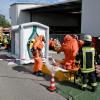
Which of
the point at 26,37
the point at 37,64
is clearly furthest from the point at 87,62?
the point at 26,37

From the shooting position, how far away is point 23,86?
435 inches

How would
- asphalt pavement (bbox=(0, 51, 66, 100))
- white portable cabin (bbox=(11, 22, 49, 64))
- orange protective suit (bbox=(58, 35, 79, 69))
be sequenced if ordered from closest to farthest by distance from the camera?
1. asphalt pavement (bbox=(0, 51, 66, 100))
2. orange protective suit (bbox=(58, 35, 79, 69))
3. white portable cabin (bbox=(11, 22, 49, 64))

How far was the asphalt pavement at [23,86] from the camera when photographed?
952cm

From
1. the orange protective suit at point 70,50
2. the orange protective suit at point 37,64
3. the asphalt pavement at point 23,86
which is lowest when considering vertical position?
the asphalt pavement at point 23,86

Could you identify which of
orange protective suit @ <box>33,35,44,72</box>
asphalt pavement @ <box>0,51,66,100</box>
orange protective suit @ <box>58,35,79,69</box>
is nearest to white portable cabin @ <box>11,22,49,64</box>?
asphalt pavement @ <box>0,51,66,100</box>

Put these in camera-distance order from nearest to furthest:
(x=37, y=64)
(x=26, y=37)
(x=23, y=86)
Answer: (x=23, y=86)
(x=37, y=64)
(x=26, y=37)

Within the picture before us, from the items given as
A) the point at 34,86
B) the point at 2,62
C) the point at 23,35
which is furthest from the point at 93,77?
the point at 2,62

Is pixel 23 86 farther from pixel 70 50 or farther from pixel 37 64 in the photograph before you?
pixel 70 50

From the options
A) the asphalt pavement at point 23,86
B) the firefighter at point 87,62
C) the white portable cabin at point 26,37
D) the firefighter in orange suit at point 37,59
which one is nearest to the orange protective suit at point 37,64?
Result: the firefighter in orange suit at point 37,59

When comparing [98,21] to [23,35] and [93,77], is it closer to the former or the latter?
[23,35]

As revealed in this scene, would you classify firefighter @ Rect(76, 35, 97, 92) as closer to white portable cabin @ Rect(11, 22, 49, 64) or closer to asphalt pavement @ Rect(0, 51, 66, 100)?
asphalt pavement @ Rect(0, 51, 66, 100)

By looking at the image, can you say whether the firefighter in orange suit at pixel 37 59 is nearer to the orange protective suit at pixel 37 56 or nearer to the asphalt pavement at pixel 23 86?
the orange protective suit at pixel 37 56

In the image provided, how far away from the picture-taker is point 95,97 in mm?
9445

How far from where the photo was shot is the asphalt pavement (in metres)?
9.52
